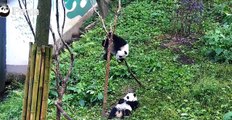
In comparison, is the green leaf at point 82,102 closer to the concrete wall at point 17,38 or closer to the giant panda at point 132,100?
the giant panda at point 132,100

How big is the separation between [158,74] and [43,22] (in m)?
3.52

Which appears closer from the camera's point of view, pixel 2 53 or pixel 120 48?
pixel 120 48

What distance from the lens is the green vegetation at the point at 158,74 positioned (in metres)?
5.87

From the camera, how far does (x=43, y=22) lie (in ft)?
11.5

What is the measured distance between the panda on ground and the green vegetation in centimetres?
9

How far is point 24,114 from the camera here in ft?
12.0

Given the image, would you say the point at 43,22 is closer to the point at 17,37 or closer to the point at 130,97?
the point at 130,97

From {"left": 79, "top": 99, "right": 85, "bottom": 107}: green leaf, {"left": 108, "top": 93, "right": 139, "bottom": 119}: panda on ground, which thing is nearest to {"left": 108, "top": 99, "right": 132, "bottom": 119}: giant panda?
{"left": 108, "top": 93, "right": 139, "bottom": 119}: panda on ground

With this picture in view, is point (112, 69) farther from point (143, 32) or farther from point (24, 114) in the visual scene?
point (24, 114)

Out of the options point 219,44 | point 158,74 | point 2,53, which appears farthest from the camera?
point 2,53

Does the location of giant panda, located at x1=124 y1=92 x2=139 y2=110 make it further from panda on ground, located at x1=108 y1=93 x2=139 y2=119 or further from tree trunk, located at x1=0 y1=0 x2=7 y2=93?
tree trunk, located at x1=0 y1=0 x2=7 y2=93

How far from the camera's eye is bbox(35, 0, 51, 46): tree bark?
3.49 m

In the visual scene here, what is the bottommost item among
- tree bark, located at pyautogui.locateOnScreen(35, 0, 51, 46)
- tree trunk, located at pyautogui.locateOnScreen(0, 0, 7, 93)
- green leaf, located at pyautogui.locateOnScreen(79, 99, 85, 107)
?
green leaf, located at pyautogui.locateOnScreen(79, 99, 85, 107)

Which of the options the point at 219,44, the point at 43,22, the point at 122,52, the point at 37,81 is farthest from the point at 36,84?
the point at 219,44
